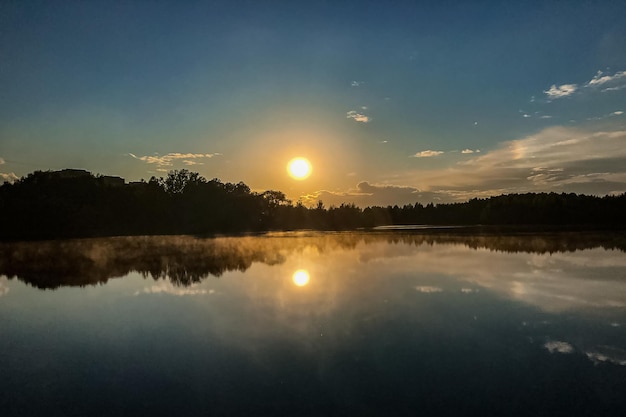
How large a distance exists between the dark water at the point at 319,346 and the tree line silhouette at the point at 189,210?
70.4 metres

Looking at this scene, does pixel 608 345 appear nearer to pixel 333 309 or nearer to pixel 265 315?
pixel 333 309

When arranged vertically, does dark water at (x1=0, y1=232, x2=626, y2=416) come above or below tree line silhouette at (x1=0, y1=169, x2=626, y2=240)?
below

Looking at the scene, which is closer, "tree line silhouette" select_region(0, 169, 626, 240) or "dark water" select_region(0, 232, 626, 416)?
"dark water" select_region(0, 232, 626, 416)

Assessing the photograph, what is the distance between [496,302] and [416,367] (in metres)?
10.1

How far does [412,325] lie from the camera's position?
604 inches

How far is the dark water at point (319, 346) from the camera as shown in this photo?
367 inches

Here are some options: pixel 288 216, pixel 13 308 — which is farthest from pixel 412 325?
pixel 288 216

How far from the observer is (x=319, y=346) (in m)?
13.0

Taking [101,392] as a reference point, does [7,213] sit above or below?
above

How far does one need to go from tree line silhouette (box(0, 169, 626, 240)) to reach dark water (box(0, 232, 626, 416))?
70.4 meters

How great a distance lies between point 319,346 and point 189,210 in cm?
11499

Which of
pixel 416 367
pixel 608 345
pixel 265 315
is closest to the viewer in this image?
pixel 416 367

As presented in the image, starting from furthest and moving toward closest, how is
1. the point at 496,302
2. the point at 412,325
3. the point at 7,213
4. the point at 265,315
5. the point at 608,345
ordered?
1. the point at 7,213
2. the point at 496,302
3. the point at 265,315
4. the point at 412,325
5. the point at 608,345

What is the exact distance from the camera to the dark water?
367 inches
